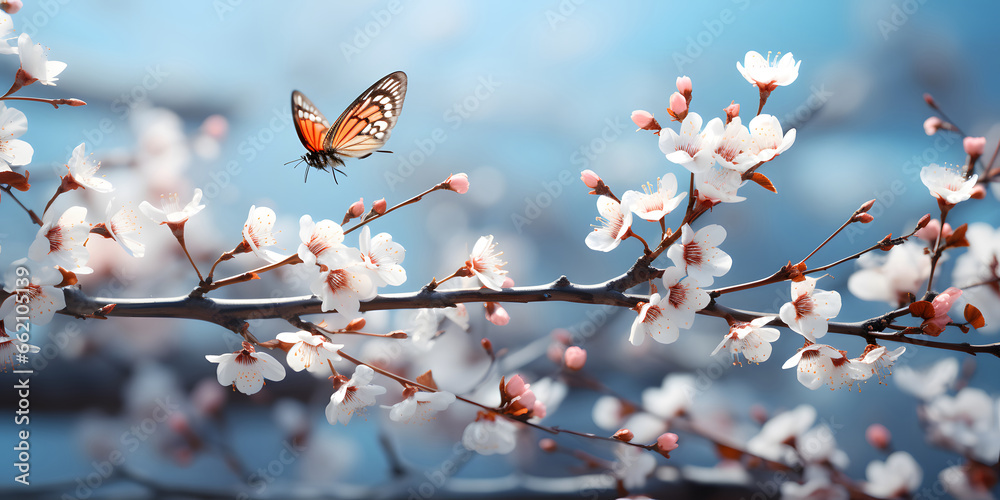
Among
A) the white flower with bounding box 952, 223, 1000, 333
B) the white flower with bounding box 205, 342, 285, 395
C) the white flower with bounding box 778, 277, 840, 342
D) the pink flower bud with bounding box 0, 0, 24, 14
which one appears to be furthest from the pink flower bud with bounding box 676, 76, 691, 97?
the white flower with bounding box 952, 223, 1000, 333

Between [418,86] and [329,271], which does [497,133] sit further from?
[329,271]

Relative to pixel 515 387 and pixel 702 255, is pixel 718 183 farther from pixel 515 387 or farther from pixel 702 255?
pixel 515 387

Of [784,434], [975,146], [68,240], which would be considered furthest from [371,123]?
[784,434]

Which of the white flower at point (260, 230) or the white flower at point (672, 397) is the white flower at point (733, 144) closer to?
the white flower at point (260, 230)

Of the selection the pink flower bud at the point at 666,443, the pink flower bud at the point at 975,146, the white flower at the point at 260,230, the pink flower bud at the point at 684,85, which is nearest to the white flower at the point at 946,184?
the pink flower bud at the point at 975,146

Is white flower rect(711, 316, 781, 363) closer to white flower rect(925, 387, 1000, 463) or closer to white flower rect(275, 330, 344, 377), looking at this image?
white flower rect(275, 330, 344, 377)

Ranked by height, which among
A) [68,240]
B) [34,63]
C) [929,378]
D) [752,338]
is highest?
[34,63]
